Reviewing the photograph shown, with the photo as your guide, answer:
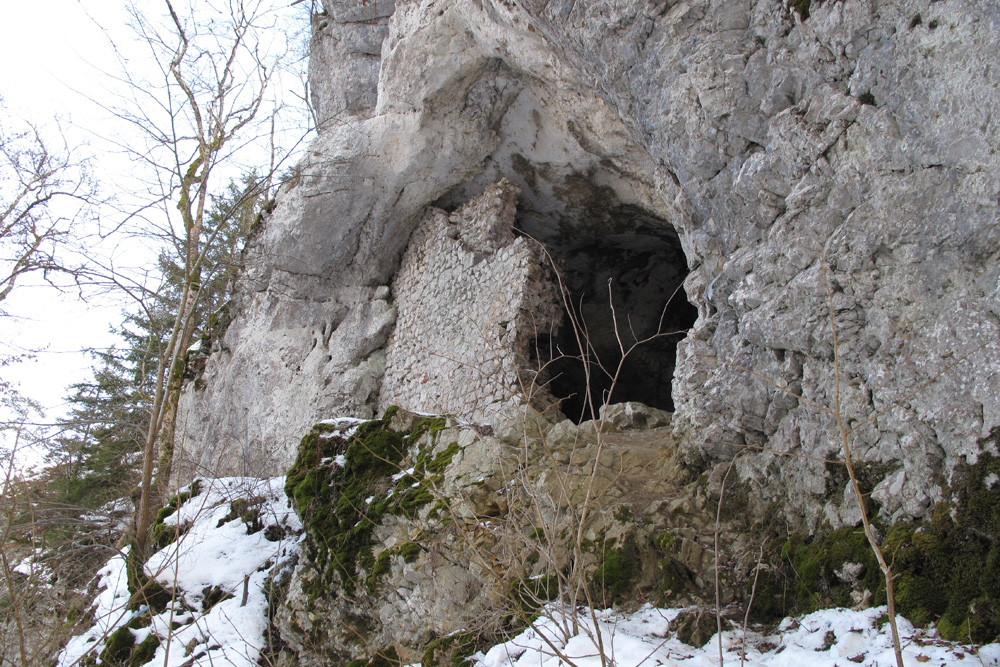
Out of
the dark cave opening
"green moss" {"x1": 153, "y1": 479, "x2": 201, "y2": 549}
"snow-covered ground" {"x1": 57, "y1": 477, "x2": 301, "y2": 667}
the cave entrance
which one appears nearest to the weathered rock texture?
"snow-covered ground" {"x1": 57, "y1": 477, "x2": 301, "y2": 667}

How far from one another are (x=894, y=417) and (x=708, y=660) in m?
1.18

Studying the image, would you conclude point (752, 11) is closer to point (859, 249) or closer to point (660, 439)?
point (859, 249)

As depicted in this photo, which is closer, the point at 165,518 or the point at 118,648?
the point at 118,648

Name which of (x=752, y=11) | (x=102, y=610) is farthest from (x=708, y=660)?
(x=102, y=610)

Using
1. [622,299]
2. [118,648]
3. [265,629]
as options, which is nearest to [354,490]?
→ [265,629]

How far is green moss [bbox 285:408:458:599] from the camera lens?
3863mm

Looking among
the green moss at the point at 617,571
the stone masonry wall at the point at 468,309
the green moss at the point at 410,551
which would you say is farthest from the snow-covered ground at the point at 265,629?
the stone masonry wall at the point at 468,309

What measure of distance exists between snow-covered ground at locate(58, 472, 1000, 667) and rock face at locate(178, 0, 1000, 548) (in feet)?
1.77

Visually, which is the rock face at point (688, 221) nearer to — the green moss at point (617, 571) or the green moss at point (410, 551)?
the green moss at point (617, 571)

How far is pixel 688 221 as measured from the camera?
3.86 metres

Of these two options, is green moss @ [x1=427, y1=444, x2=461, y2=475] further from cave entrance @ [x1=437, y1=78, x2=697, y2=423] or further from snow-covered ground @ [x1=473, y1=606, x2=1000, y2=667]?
snow-covered ground @ [x1=473, y1=606, x2=1000, y2=667]

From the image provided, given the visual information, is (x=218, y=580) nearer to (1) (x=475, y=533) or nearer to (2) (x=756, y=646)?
(1) (x=475, y=533)

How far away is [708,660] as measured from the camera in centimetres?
233

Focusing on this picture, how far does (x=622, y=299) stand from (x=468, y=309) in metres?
2.77
